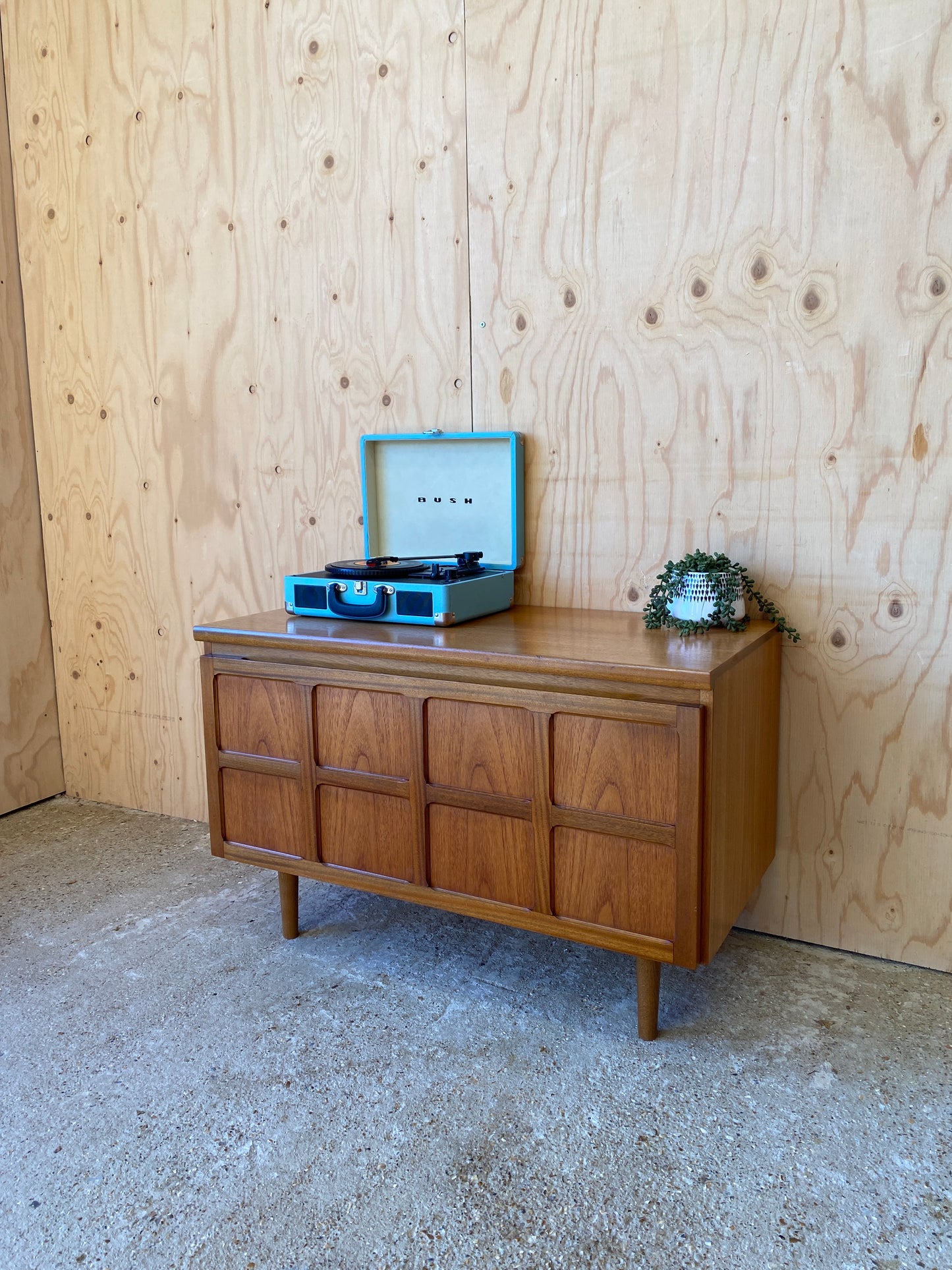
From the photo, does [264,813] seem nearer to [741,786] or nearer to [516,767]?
[516,767]

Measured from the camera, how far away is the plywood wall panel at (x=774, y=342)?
5.97 feet

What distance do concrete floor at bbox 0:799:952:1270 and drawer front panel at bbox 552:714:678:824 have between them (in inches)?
19.0

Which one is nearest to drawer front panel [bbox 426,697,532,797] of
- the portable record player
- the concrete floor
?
the portable record player

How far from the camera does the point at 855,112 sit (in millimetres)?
1807

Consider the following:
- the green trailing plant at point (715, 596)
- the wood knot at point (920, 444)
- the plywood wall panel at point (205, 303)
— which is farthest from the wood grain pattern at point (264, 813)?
the wood knot at point (920, 444)

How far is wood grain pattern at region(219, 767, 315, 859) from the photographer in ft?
6.60

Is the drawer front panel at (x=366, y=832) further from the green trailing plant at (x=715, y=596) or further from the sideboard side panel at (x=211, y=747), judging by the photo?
the green trailing plant at (x=715, y=596)

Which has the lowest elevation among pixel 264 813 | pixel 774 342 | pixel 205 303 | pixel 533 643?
pixel 264 813

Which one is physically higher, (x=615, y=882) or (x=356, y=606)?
(x=356, y=606)

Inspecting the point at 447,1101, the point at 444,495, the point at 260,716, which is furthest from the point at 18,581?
the point at 447,1101

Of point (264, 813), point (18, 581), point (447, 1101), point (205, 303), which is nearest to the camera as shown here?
point (447, 1101)

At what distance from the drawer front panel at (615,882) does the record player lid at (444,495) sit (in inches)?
31.7

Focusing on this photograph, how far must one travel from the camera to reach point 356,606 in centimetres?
203

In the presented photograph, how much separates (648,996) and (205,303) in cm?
216
